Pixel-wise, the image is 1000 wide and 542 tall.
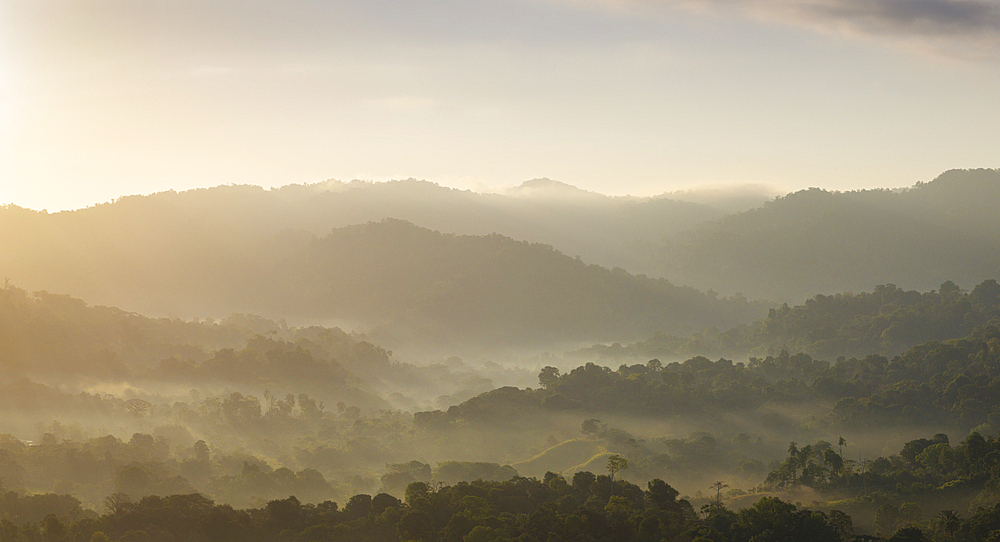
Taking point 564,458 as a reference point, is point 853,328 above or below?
above

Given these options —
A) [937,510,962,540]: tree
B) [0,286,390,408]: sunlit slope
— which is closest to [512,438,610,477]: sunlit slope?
[0,286,390,408]: sunlit slope

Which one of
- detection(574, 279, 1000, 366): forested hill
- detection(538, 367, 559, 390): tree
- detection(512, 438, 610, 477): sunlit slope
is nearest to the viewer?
detection(512, 438, 610, 477): sunlit slope

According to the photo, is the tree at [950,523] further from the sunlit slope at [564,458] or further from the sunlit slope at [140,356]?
the sunlit slope at [140,356]

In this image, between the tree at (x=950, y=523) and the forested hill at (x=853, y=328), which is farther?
the forested hill at (x=853, y=328)

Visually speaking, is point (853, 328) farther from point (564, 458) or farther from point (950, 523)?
point (950, 523)

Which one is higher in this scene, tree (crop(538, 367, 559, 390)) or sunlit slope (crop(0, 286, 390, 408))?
sunlit slope (crop(0, 286, 390, 408))

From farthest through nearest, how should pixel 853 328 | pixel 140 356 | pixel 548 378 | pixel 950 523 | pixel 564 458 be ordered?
1. pixel 853 328
2. pixel 140 356
3. pixel 548 378
4. pixel 564 458
5. pixel 950 523

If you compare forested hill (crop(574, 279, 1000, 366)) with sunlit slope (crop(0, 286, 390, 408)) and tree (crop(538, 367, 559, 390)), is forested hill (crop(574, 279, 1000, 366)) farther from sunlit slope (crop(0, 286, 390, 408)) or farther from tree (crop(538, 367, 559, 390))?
sunlit slope (crop(0, 286, 390, 408))

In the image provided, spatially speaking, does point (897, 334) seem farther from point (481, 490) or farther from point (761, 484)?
point (481, 490)

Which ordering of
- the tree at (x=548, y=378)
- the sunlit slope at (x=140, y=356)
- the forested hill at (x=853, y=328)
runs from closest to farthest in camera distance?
the sunlit slope at (x=140, y=356) < the tree at (x=548, y=378) < the forested hill at (x=853, y=328)

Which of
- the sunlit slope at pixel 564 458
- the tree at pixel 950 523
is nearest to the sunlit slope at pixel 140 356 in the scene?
the sunlit slope at pixel 564 458

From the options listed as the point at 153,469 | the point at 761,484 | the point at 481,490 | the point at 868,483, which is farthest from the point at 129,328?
the point at 868,483

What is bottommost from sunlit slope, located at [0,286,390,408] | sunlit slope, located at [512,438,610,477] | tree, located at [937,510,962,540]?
tree, located at [937,510,962,540]

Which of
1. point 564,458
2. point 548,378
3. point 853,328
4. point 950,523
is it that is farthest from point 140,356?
point 853,328
